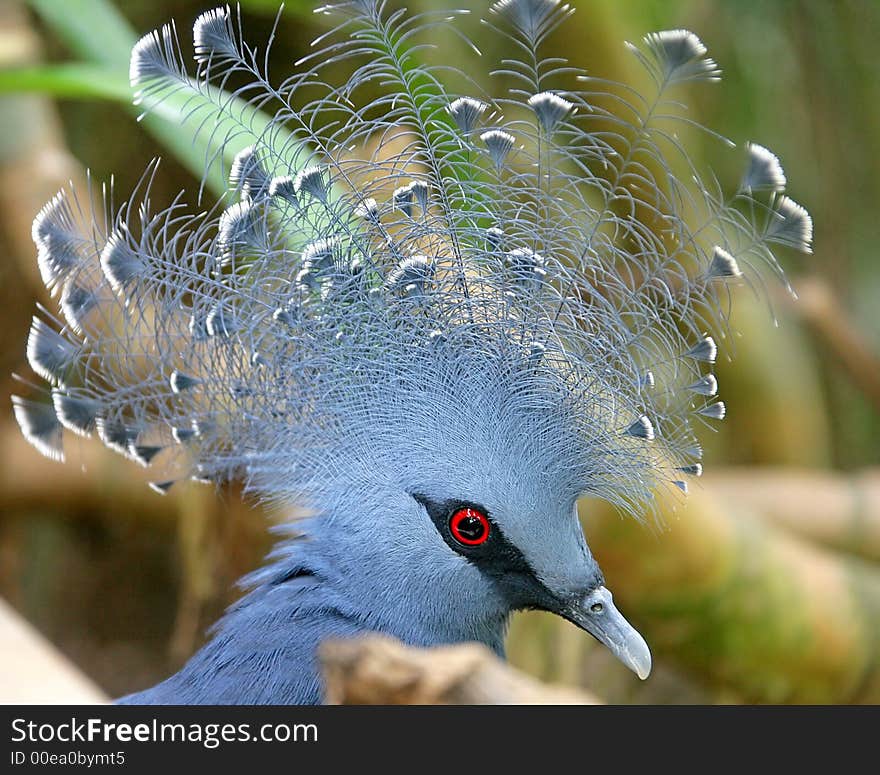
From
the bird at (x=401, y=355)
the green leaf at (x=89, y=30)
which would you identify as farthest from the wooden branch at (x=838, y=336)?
the green leaf at (x=89, y=30)

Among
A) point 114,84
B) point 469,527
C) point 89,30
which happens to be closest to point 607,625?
point 469,527

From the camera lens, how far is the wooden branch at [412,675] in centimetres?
96

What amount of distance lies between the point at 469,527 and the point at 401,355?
0.81ft

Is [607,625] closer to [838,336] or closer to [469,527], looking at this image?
[469,527]

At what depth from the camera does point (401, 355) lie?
1386 mm

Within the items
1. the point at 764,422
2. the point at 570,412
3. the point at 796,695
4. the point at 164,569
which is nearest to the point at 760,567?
the point at 796,695

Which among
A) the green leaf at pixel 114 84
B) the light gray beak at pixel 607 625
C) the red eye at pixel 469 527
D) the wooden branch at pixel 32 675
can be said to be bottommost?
the wooden branch at pixel 32 675

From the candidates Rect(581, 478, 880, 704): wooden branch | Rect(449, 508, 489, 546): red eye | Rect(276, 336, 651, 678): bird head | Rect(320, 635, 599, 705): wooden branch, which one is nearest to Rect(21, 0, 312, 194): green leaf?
Rect(276, 336, 651, 678): bird head

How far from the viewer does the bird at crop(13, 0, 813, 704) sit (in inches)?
53.3

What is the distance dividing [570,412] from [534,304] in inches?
6.0

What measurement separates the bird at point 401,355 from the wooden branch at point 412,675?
0.35m

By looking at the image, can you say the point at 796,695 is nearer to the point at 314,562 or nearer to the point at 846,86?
the point at 314,562

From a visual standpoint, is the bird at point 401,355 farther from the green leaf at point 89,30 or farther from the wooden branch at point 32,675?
the green leaf at point 89,30

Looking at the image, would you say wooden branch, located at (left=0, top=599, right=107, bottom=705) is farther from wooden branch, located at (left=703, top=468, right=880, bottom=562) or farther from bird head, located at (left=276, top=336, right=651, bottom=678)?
wooden branch, located at (left=703, top=468, right=880, bottom=562)
